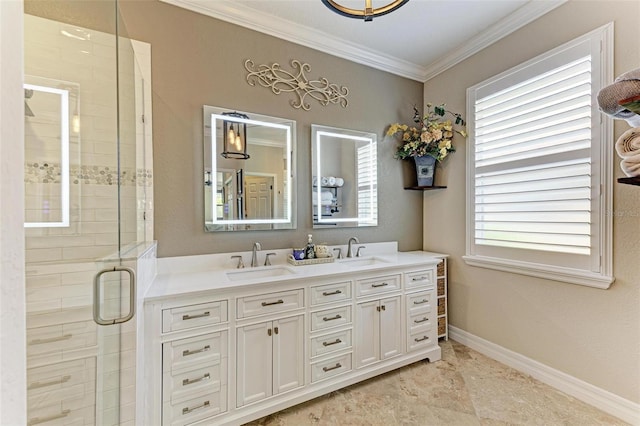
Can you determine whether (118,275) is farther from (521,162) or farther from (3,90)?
(521,162)

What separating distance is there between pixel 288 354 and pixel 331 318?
0.38m

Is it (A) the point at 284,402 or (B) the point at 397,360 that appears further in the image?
(B) the point at 397,360

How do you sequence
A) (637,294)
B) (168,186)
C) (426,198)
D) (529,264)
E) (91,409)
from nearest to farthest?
(91,409)
(637,294)
(168,186)
(529,264)
(426,198)

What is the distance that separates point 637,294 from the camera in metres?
1.71

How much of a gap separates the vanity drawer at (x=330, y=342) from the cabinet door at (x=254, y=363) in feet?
1.04

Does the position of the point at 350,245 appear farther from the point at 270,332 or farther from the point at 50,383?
the point at 50,383

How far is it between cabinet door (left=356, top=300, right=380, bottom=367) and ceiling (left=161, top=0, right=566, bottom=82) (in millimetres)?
2319

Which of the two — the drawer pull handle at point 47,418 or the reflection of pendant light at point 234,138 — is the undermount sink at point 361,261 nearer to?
the reflection of pendant light at point 234,138

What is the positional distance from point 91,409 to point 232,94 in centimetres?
211

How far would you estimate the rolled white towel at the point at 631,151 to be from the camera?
113 cm

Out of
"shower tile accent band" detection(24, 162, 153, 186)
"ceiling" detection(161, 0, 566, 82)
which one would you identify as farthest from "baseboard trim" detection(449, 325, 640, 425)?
"shower tile accent band" detection(24, 162, 153, 186)

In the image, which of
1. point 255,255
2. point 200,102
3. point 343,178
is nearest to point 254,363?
point 255,255

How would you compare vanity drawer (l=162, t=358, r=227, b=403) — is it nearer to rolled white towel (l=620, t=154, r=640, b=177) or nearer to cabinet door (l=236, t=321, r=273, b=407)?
cabinet door (l=236, t=321, r=273, b=407)

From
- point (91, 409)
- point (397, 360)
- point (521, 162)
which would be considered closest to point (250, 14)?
point (521, 162)
